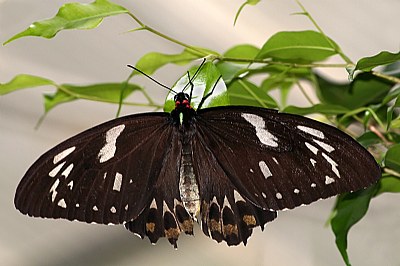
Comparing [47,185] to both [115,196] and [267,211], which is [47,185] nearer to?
[115,196]

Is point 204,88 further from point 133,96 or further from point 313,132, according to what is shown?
point 133,96

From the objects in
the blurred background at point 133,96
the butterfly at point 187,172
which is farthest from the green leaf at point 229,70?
the blurred background at point 133,96

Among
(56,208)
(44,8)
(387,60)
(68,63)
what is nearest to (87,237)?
Answer: (68,63)

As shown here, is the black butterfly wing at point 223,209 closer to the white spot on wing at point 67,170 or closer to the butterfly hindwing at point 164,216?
the butterfly hindwing at point 164,216

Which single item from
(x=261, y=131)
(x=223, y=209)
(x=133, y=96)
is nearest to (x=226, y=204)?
(x=223, y=209)

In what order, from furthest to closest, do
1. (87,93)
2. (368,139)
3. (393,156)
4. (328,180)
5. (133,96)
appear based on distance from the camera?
(133,96)
(87,93)
(368,139)
(393,156)
(328,180)

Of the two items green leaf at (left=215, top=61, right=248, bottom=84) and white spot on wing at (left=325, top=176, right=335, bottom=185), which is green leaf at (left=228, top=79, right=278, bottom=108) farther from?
white spot on wing at (left=325, top=176, right=335, bottom=185)
